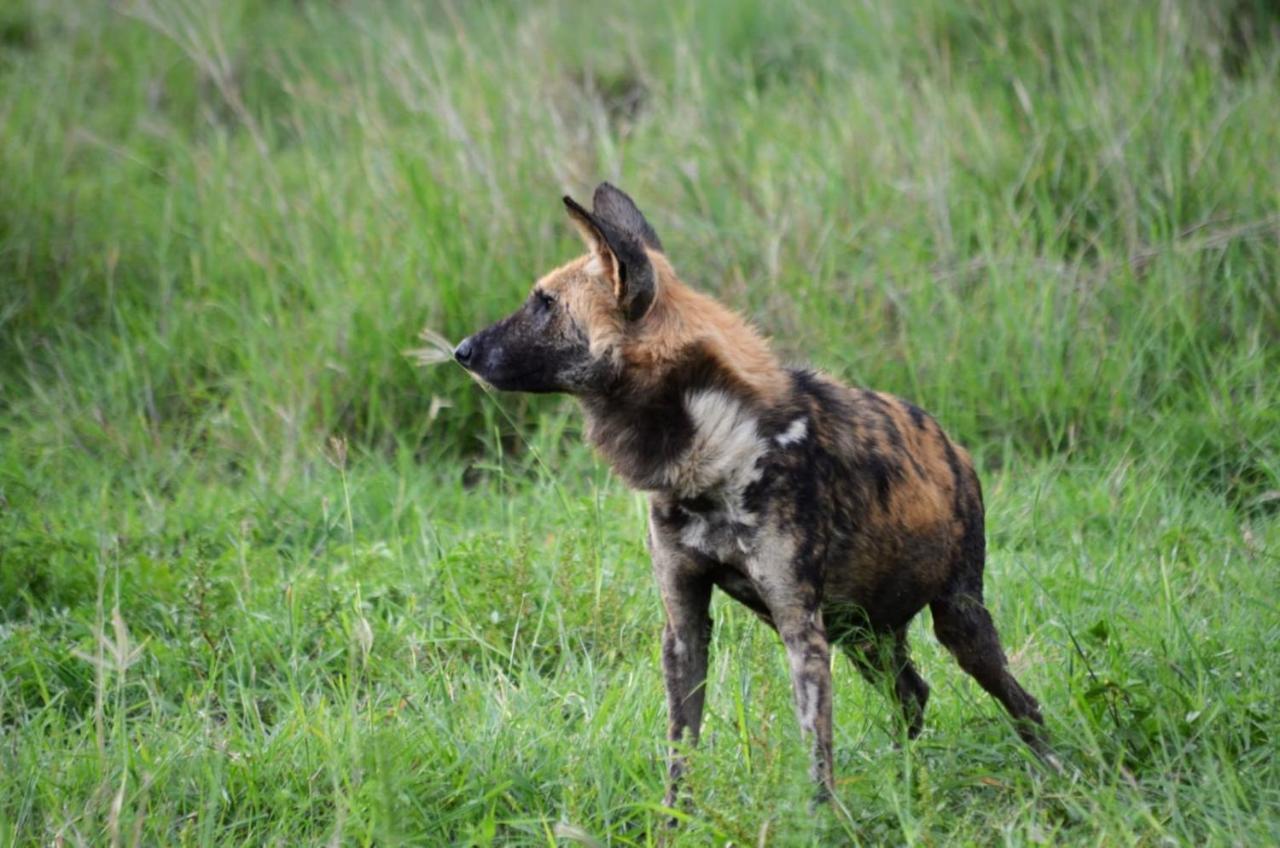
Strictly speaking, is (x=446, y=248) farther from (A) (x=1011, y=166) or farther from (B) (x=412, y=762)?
(B) (x=412, y=762)

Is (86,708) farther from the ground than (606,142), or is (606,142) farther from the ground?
(606,142)

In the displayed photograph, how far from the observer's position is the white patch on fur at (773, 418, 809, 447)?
10.8 ft

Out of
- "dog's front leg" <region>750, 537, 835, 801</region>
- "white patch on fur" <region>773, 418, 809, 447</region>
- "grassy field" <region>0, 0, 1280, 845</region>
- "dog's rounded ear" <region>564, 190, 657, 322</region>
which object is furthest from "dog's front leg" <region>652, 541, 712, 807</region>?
"dog's rounded ear" <region>564, 190, 657, 322</region>

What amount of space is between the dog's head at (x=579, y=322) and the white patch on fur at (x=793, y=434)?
1.31 feet

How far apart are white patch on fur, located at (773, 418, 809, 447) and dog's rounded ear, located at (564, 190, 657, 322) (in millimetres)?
419

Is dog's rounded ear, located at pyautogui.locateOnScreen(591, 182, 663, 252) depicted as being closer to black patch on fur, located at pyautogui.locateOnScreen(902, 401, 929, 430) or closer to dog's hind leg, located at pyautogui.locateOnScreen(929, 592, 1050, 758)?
black patch on fur, located at pyautogui.locateOnScreen(902, 401, 929, 430)

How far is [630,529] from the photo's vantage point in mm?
4953

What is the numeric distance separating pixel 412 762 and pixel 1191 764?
179 cm

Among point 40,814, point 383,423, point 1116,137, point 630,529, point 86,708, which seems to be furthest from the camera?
point 1116,137

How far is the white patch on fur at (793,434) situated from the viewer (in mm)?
3281

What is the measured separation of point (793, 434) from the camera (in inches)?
130

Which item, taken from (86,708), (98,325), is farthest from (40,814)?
(98,325)

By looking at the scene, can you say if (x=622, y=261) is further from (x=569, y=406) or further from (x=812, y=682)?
(x=569, y=406)

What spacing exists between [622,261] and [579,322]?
20cm
